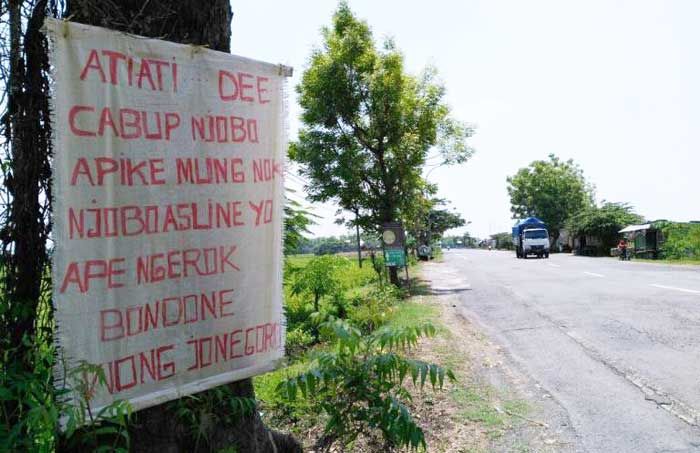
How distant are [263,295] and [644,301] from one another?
1013cm

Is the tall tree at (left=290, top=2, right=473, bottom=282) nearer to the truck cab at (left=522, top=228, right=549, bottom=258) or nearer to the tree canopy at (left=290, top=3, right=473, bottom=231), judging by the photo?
the tree canopy at (left=290, top=3, right=473, bottom=231)

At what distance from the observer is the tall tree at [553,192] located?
229 ft

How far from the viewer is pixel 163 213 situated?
2373mm

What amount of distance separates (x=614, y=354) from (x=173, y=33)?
603 centimetres

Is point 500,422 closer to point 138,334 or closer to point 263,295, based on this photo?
point 263,295

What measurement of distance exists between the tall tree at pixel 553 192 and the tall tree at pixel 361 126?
54741 millimetres

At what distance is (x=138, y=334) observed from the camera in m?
2.30

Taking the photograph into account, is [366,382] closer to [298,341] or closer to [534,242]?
[298,341]

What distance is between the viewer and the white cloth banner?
7.00 ft

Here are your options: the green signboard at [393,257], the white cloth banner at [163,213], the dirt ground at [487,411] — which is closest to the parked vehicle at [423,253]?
the green signboard at [393,257]

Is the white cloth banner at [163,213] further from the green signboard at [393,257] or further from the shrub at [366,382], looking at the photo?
the green signboard at [393,257]

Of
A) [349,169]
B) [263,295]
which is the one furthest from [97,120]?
[349,169]

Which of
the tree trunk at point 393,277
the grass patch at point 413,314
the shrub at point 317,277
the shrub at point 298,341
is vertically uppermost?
the shrub at point 317,277

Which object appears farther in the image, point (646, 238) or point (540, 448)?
point (646, 238)
